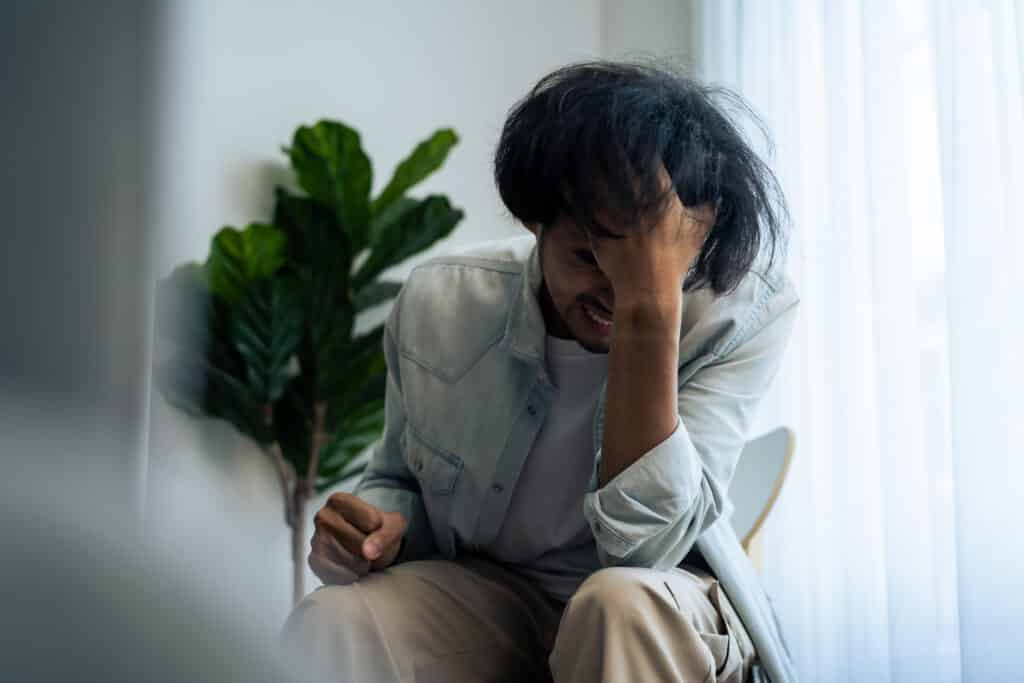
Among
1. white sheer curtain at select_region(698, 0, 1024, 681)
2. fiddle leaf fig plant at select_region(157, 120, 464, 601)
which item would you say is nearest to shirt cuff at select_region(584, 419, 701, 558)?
white sheer curtain at select_region(698, 0, 1024, 681)

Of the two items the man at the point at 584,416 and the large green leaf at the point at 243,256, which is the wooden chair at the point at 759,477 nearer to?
the man at the point at 584,416

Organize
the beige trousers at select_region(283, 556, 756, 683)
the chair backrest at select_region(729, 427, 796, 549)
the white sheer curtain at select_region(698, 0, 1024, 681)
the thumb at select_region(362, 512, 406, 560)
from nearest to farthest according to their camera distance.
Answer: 1. the beige trousers at select_region(283, 556, 756, 683)
2. the thumb at select_region(362, 512, 406, 560)
3. the chair backrest at select_region(729, 427, 796, 549)
4. the white sheer curtain at select_region(698, 0, 1024, 681)

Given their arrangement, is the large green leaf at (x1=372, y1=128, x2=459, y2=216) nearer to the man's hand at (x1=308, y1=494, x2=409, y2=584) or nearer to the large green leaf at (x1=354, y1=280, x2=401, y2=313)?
the large green leaf at (x1=354, y1=280, x2=401, y2=313)

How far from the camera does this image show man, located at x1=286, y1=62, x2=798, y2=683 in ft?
2.84

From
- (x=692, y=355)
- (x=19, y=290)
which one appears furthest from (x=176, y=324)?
(x=692, y=355)

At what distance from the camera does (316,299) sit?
8.44 feet

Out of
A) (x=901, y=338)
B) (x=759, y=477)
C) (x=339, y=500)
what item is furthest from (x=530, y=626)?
(x=901, y=338)

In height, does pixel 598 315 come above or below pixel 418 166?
below

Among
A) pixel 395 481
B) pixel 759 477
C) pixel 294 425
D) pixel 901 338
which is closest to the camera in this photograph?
pixel 395 481

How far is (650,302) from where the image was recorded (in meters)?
0.88

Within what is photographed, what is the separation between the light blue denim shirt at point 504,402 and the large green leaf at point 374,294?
1.50m

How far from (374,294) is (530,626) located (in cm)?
171

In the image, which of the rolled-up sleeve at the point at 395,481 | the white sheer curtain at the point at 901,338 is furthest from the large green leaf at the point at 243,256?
the rolled-up sleeve at the point at 395,481

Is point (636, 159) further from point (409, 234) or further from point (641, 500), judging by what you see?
point (409, 234)
